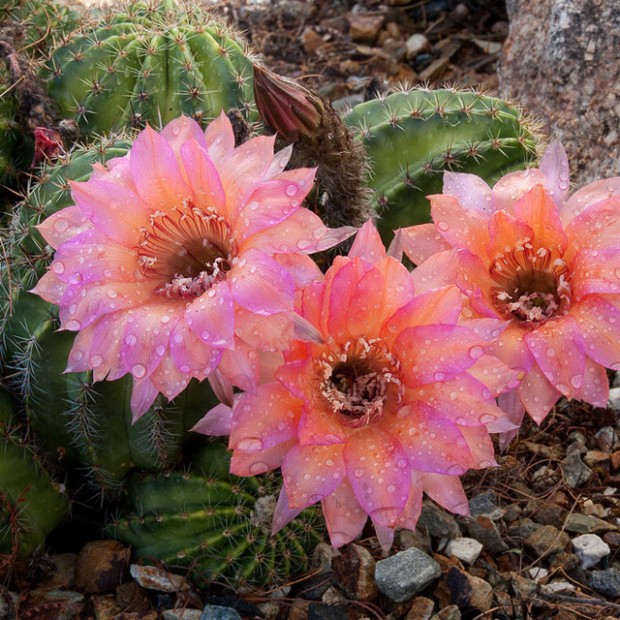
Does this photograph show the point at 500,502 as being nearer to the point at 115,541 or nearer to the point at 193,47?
the point at 115,541

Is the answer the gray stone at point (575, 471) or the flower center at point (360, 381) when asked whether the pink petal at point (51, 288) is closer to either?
the flower center at point (360, 381)

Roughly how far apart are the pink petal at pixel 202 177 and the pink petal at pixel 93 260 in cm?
14

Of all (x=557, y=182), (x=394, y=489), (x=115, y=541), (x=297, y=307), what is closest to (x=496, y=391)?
(x=394, y=489)

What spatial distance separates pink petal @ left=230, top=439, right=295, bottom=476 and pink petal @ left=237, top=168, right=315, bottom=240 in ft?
0.99

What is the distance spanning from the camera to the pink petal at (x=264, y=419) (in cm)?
119

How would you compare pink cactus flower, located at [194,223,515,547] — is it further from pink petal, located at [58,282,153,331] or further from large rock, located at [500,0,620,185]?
large rock, located at [500,0,620,185]

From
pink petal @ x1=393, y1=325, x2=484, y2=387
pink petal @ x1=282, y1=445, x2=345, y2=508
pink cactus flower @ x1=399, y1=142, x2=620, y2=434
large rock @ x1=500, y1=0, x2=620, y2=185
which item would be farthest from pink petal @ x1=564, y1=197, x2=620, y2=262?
large rock @ x1=500, y1=0, x2=620, y2=185

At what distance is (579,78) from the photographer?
2543mm

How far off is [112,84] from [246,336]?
1083 mm

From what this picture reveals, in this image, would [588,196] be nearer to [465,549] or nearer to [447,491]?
[447,491]

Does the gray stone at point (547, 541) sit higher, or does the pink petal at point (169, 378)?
the pink petal at point (169, 378)

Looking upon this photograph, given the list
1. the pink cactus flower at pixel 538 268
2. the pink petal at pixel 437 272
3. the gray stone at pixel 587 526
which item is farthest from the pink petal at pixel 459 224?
the gray stone at pixel 587 526

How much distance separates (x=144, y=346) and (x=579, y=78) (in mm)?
1858

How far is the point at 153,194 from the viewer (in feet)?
4.37
